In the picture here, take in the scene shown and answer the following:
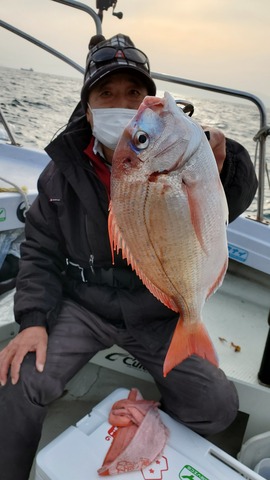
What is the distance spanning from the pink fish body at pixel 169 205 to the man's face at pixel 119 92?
0.72 meters

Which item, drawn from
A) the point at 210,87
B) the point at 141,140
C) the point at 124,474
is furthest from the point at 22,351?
the point at 210,87

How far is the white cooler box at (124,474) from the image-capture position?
142 cm

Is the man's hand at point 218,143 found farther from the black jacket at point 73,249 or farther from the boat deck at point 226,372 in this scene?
the boat deck at point 226,372

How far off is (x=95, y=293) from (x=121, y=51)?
3.79 feet

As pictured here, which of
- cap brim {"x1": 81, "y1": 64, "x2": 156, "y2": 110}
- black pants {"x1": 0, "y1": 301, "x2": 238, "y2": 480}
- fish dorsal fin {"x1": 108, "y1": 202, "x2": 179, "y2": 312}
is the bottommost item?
black pants {"x1": 0, "y1": 301, "x2": 238, "y2": 480}

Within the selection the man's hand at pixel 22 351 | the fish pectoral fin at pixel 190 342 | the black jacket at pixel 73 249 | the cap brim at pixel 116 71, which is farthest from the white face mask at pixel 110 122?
the man's hand at pixel 22 351

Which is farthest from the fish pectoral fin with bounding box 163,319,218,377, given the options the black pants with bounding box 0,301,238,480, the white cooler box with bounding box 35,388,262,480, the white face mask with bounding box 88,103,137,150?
the white face mask with bounding box 88,103,137,150

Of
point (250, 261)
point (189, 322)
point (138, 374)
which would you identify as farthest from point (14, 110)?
point (189, 322)

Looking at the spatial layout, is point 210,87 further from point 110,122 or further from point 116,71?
point 110,122

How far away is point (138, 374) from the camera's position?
90.2 inches

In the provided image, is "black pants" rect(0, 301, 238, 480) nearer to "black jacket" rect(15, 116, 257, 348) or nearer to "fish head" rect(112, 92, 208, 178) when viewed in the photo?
"black jacket" rect(15, 116, 257, 348)

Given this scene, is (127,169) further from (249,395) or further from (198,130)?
(249,395)

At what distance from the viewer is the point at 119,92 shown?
1.79 m

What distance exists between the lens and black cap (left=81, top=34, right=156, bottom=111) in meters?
1.74
